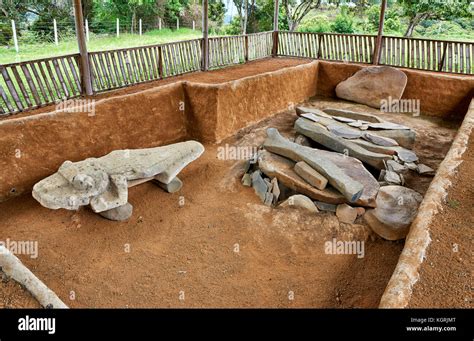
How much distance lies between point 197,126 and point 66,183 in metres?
2.64

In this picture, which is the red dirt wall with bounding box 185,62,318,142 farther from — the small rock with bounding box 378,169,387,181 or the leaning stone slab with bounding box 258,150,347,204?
the small rock with bounding box 378,169,387,181

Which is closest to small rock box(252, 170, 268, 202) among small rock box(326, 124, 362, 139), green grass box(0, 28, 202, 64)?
small rock box(326, 124, 362, 139)

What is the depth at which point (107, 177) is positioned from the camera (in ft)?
14.3

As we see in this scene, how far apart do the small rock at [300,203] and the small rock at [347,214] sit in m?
0.29

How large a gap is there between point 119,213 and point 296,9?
55.4 feet

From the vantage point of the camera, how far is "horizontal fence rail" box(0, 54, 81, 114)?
6317 millimetres

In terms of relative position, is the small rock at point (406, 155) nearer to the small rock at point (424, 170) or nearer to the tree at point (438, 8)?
the small rock at point (424, 170)

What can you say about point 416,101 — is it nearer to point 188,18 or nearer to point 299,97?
point 299,97

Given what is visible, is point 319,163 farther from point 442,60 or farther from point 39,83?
point 442,60

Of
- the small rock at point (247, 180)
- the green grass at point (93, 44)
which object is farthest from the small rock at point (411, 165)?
the green grass at point (93, 44)

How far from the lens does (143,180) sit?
4812 mm

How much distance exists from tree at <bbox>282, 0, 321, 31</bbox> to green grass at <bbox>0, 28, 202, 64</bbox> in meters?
4.74

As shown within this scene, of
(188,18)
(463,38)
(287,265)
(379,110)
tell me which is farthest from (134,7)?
(287,265)

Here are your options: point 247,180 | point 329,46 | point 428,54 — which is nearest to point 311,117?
point 247,180
